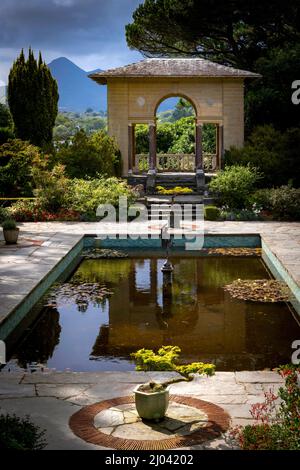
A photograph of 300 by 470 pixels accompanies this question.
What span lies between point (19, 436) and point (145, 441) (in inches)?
35.5

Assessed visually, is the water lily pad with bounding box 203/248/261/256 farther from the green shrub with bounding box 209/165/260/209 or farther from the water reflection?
the green shrub with bounding box 209/165/260/209

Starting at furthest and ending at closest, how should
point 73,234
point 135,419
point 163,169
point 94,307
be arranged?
point 163,169, point 73,234, point 94,307, point 135,419

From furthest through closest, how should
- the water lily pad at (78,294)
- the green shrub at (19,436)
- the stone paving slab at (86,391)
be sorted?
the water lily pad at (78,294), the stone paving slab at (86,391), the green shrub at (19,436)

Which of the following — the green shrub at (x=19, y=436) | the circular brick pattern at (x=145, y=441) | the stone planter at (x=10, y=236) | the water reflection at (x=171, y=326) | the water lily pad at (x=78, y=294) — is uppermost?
the stone planter at (x=10, y=236)

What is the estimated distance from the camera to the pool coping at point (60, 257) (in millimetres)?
9180

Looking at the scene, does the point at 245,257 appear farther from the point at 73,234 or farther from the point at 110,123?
the point at 110,123

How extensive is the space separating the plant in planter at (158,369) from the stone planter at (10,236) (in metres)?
6.92

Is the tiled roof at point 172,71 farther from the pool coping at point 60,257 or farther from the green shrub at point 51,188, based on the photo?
the pool coping at point 60,257

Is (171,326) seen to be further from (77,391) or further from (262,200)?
(262,200)

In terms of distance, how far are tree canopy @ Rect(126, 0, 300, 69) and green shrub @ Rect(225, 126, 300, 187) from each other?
6.54m

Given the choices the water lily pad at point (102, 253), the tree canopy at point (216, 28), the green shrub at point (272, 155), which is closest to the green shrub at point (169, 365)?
the water lily pad at point (102, 253)

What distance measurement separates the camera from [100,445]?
193 inches

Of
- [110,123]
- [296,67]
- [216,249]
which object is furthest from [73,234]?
A: [296,67]

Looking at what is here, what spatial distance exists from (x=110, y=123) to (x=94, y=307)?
14.7m
